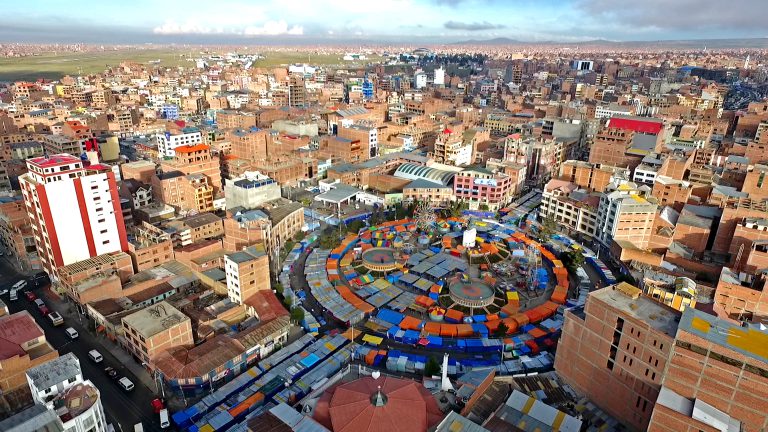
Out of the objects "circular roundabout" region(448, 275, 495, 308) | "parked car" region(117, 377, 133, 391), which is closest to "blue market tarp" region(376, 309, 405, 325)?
"circular roundabout" region(448, 275, 495, 308)

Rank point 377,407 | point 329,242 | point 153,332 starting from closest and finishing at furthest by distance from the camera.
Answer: point 377,407 → point 153,332 → point 329,242

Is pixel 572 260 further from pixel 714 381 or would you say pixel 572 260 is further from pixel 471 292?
pixel 714 381

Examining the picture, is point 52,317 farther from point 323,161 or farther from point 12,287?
point 323,161

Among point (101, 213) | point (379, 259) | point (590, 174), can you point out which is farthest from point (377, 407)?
point (590, 174)

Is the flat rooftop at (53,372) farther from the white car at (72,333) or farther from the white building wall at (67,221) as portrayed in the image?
the white building wall at (67,221)

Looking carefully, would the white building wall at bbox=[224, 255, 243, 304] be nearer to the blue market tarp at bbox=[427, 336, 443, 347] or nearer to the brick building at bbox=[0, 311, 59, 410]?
the brick building at bbox=[0, 311, 59, 410]
